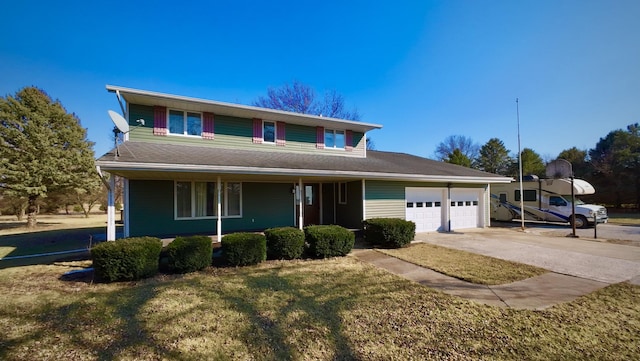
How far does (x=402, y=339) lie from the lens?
11.4 feet

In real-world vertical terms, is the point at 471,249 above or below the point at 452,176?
below

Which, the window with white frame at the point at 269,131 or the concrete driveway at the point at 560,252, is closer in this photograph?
the concrete driveway at the point at 560,252

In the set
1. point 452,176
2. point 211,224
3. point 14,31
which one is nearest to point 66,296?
point 211,224

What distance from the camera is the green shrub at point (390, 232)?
29.3 ft

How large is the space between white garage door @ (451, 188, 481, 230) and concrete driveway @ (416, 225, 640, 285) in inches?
50.5

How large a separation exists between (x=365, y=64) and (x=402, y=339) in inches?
598

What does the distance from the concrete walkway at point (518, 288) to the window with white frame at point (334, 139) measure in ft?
24.3

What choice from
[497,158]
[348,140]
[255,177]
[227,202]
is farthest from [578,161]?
[227,202]

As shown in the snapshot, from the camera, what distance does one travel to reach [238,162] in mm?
8453

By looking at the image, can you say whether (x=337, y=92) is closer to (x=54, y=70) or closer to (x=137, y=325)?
(x=54, y=70)

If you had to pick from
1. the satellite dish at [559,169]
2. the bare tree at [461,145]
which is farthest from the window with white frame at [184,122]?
the bare tree at [461,145]

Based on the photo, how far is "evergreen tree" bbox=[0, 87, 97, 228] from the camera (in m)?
15.8

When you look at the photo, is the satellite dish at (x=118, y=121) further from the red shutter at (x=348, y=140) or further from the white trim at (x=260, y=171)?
the red shutter at (x=348, y=140)

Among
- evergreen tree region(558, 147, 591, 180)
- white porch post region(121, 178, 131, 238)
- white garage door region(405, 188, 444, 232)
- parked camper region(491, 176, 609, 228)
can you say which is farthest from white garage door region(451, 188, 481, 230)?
evergreen tree region(558, 147, 591, 180)
